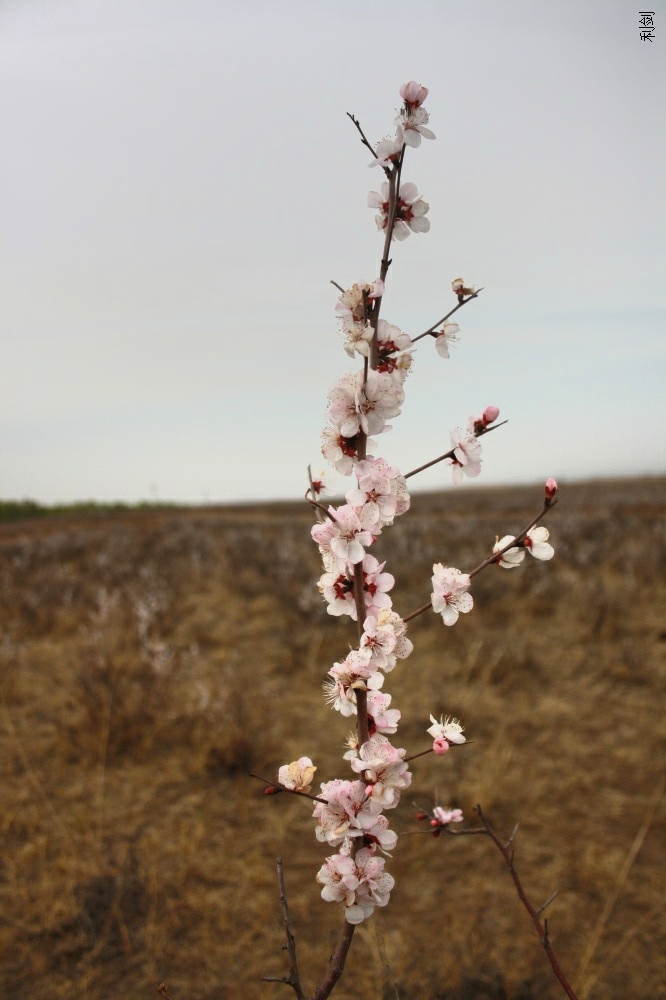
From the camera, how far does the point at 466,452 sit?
49.6 inches

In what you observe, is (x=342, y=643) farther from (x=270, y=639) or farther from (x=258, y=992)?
(x=258, y=992)

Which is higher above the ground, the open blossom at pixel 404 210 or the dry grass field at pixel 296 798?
the open blossom at pixel 404 210

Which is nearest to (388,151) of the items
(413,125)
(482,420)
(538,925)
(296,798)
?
(413,125)

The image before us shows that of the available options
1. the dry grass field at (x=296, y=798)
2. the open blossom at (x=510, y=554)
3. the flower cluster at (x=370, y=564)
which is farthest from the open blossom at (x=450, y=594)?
the dry grass field at (x=296, y=798)

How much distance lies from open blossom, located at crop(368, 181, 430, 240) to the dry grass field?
1.37m

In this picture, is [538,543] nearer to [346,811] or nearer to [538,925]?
[346,811]

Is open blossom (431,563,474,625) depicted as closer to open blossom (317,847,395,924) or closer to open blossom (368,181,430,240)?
open blossom (317,847,395,924)

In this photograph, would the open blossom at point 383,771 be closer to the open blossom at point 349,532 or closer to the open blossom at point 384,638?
the open blossom at point 384,638

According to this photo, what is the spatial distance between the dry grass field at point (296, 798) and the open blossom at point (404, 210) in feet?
4.51

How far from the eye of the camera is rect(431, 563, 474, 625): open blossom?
1267 mm

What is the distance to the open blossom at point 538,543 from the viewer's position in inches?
48.9

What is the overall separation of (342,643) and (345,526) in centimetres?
571

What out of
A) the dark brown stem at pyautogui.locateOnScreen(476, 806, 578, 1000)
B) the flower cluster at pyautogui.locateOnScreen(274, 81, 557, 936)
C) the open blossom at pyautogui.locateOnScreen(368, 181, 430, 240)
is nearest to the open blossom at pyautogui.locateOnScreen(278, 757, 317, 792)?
the flower cluster at pyautogui.locateOnScreen(274, 81, 557, 936)

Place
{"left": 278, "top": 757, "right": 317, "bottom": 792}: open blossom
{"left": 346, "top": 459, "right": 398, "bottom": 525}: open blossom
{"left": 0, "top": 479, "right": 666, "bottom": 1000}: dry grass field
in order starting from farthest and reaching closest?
1. {"left": 0, "top": 479, "right": 666, "bottom": 1000}: dry grass field
2. {"left": 278, "top": 757, "right": 317, "bottom": 792}: open blossom
3. {"left": 346, "top": 459, "right": 398, "bottom": 525}: open blossom
